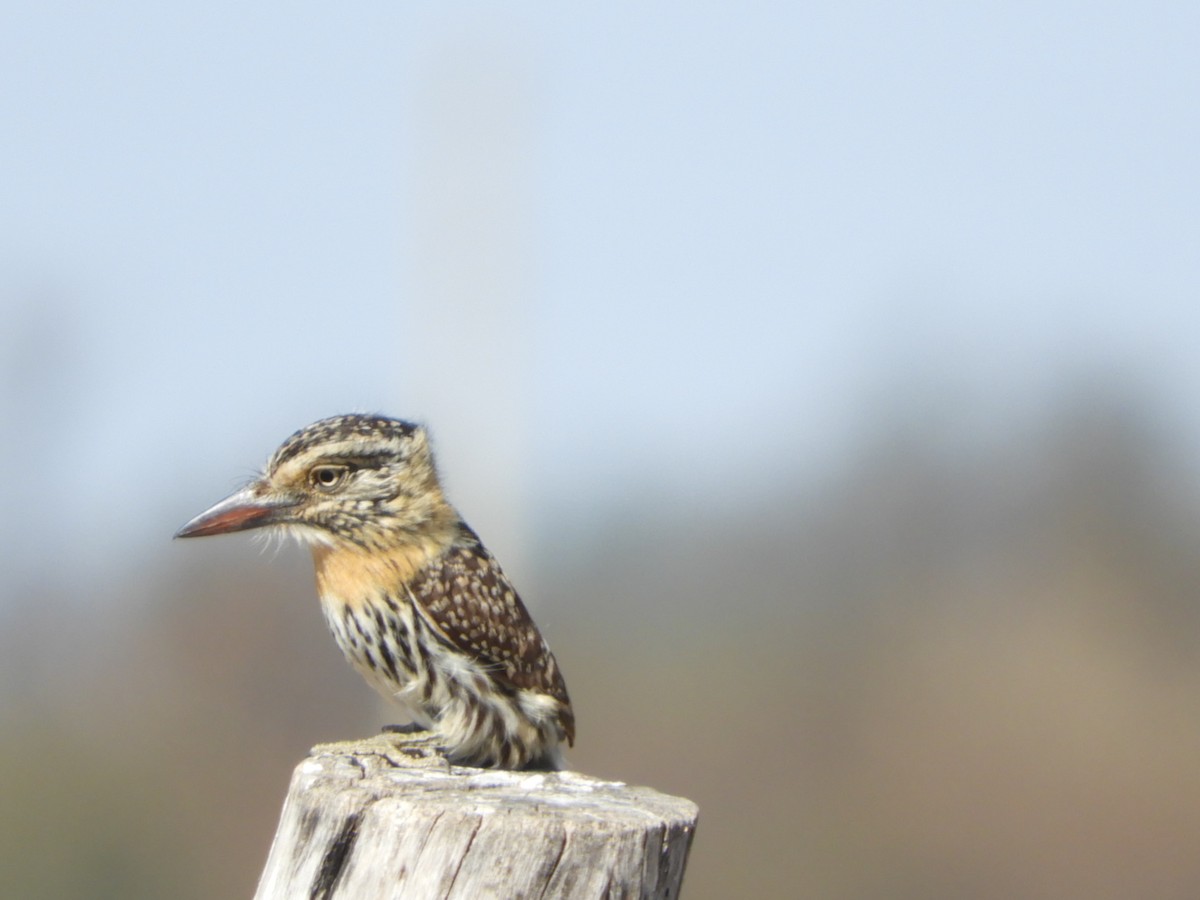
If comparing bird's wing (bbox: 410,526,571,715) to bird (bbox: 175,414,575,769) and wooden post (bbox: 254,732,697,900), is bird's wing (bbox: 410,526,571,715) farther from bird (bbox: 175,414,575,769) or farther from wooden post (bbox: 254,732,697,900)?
wooden post (bbox: 254,732,697,900)

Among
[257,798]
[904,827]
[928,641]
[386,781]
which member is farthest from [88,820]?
[386,781]

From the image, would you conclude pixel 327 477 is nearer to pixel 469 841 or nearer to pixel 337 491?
pixel 337 491

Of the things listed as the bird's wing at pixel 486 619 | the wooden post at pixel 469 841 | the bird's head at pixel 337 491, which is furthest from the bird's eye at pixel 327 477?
the wooden post at pixel 469 841

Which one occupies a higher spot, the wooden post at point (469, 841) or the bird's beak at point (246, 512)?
the bird's beak at point (246, 512)

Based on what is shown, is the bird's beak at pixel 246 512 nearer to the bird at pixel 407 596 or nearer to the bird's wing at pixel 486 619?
the bird at pixel 407 596

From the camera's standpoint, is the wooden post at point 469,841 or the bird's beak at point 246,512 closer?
the wooden post at point 469,841

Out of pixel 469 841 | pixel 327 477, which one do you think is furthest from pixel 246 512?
pixel 469 841

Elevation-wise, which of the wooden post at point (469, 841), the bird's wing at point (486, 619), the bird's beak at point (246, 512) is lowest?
the wooden post at point (469, 841)

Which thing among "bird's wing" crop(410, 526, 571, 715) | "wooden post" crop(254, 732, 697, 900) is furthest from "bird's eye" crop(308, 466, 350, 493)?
"wooden post" crop(254, 732, 697, 900)
